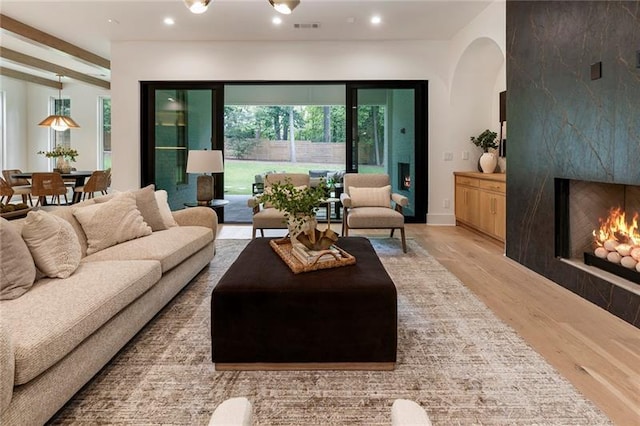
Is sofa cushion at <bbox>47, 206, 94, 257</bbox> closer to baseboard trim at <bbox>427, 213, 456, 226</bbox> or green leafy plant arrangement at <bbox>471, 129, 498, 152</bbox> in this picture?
baseboard trim at <bbox>427, 213, 456, 226</bbox>

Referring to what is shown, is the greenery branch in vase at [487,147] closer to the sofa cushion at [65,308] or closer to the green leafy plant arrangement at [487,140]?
the green leafy plant arrangement at [487,140]

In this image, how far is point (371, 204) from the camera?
5422 millimetres

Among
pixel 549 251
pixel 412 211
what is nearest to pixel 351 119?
pixel 412 211

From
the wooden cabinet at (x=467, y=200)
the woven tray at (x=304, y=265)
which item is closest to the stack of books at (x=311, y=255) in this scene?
the woven tray at (x=304, y=265)

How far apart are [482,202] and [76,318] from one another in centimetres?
515

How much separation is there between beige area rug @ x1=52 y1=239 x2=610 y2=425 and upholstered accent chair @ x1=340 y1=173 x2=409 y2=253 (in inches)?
Answer: 88.1

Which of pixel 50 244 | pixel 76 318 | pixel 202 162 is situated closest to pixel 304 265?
pixel 76 318

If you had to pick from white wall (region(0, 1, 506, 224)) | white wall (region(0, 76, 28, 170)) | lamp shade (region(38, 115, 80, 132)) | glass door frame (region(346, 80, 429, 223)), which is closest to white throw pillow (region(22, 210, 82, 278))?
white wall (region(0, 1, 506, 224))

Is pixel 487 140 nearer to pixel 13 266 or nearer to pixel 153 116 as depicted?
pixel 153 116

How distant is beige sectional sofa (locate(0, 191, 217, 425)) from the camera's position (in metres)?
1.44

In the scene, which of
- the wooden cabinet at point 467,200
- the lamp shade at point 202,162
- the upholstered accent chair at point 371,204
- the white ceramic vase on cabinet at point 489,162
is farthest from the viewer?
the white ceramic vase on cabinet at point 489,162

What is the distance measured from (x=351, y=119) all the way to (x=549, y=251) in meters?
4.11

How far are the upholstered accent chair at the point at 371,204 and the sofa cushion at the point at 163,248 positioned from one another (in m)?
1.91

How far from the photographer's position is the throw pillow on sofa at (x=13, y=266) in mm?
1932
